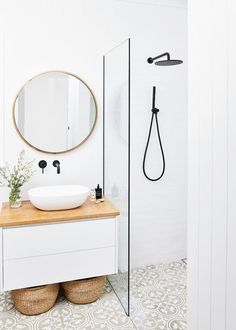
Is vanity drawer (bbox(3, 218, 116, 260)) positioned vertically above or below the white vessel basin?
below

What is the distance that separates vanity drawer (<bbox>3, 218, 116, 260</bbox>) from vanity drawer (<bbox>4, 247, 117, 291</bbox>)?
1.7 inches

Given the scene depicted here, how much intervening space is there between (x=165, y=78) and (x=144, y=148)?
27.8 inches

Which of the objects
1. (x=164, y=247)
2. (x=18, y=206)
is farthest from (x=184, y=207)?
(x=18, y=206)

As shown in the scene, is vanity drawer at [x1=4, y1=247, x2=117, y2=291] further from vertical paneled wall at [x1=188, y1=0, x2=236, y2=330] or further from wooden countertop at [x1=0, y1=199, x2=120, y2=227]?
vertical paneled wall at [x1=188, y1=0, x2=236, y2=330]

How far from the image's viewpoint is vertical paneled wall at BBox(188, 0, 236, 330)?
0.93 metres

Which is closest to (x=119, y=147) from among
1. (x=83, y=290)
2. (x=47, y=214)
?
(x=47, y=214)

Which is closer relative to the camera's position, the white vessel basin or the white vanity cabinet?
the white vanity cabinet

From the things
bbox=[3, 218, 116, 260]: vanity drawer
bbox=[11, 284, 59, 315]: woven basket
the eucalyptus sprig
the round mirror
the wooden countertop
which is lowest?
bbox=[11, 284, 59, 315]: woven basket

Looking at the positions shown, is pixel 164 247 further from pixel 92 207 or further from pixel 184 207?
pixel 92 207

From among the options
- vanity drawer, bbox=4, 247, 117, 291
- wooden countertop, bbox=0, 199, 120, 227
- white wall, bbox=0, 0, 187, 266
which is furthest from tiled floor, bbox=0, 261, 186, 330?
wooden countertop, bbox=0, 199, 120, 227

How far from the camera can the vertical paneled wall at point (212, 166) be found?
3.06 ft

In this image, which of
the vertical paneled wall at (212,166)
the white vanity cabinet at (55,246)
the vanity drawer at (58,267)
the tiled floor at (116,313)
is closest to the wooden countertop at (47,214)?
the white vanity cabinet at (55,246)

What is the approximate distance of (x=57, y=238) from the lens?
81.1 inches

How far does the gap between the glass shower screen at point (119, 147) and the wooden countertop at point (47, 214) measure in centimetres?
14
